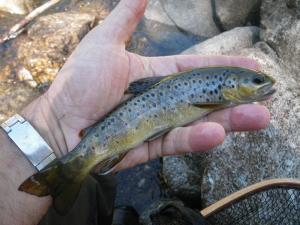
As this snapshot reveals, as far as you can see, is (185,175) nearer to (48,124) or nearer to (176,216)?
(176,216)

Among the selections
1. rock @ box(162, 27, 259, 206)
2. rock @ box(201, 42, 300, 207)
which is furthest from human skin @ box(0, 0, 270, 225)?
rock @ box(162, 27, 259, 206)

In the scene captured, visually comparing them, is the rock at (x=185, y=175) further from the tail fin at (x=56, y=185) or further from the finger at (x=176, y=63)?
the tail fin at (x=56, y=185)

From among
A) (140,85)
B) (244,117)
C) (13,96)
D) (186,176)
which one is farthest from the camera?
(13,96)

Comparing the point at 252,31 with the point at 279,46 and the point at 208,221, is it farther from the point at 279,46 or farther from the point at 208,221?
the point at 208,221

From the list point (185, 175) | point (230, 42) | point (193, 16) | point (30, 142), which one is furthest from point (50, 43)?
point (30, 142)

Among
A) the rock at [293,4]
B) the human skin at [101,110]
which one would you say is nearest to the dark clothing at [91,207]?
the human skin at [101,110]

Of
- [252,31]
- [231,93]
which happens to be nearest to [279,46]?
[252,31]
